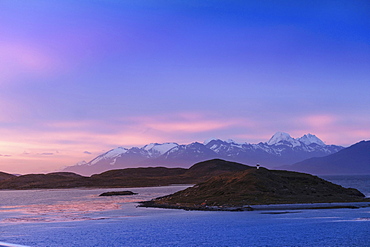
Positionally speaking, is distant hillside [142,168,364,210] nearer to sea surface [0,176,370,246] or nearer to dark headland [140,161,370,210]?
dark headland [140,161,370,210]

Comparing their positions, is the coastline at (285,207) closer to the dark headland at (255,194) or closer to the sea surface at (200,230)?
the dark headland at (255,194)

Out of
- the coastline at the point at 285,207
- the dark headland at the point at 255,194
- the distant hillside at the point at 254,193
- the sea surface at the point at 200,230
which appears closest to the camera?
the sea surface at the point at 200,230

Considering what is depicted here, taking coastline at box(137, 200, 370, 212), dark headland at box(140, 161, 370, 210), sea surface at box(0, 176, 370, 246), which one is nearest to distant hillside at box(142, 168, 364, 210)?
dark headland at box(140, 161, 370, 210)

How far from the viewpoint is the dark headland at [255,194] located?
93.9m

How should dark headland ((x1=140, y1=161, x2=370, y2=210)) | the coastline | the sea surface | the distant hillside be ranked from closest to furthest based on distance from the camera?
the sea surface < the coastline < dark headland ((x1=140, y1=161, x2=370, y2=210)) < the distant hillside

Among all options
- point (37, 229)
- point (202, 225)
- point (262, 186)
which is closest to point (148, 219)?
point (202, 225)

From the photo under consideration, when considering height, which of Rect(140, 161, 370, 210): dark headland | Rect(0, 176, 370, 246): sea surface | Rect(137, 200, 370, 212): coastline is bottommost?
Rect(0, 176, 370, 246): sea surface

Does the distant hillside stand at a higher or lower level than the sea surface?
higher

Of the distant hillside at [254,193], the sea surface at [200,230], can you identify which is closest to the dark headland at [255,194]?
the distant hillside at [254,193]

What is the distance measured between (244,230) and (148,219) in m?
21.7

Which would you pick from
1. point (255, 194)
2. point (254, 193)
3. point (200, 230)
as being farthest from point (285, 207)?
point (200, 230)

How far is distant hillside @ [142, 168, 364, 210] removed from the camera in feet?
313

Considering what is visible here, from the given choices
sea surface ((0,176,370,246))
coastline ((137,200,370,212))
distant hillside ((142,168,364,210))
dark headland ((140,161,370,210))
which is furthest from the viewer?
distant hillside ((142,168,364,210))

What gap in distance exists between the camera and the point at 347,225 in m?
58.5
